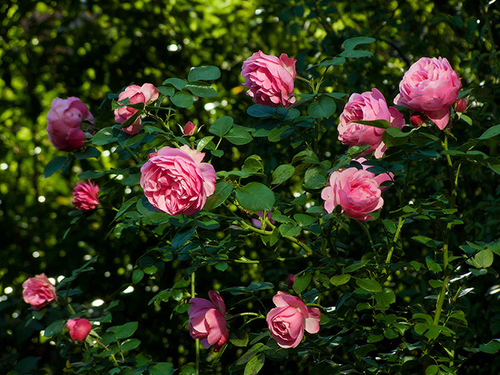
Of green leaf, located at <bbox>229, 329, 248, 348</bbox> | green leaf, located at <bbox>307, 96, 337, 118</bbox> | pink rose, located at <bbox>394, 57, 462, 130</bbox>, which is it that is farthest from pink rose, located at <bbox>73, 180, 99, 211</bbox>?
pink rose, located at <bbox>394, 57, 462, 130</bbox>

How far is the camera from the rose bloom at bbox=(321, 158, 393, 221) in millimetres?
929

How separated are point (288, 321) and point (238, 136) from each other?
14.3 inches

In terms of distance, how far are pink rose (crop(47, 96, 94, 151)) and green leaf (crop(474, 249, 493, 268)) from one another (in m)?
0.91

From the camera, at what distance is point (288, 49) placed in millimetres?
2906

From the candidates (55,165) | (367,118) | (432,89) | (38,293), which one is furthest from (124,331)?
(432,89)

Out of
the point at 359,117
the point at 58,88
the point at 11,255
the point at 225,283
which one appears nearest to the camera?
the point at 359,117

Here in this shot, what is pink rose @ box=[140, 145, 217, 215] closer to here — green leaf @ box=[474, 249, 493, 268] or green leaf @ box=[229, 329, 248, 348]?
green leaf @ box=[229, 329, 248, 348]

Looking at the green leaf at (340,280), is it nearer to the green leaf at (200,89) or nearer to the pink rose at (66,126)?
the green leaf at (200,89)

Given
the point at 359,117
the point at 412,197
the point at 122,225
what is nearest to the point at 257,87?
the point at 359,117

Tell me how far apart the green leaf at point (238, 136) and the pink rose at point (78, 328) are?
2.17 feet

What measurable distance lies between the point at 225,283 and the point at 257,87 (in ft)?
4.21

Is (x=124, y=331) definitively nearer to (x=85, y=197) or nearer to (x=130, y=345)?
(x=130, y=345)

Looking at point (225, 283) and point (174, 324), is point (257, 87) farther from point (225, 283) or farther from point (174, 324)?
point (174, 324)

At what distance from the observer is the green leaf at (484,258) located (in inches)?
40.8
